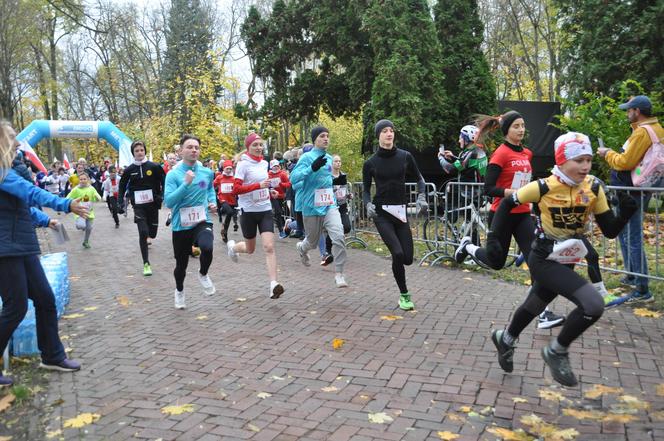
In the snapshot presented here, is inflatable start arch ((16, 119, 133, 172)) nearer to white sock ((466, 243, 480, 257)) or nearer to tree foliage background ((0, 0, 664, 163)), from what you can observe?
tree foliage background ((0, 0, 664, 163))

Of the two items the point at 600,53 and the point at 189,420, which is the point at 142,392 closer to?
the point at 189,420

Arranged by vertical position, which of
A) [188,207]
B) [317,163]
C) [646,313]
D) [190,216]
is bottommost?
[646,313]

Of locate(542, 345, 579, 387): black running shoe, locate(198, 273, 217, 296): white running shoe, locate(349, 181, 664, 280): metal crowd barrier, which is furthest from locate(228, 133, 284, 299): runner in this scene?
locate(542, 345, 579, 387): black running shoe

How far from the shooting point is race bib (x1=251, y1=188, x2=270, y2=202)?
7304 millimetres

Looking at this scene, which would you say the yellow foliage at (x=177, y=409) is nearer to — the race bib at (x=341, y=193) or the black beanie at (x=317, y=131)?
the black beanie at (x=317, y=131)

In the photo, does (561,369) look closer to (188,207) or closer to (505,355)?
(505,355)

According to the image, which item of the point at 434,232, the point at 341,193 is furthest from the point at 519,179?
the point at 341,193

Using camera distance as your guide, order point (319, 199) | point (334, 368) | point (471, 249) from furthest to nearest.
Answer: point (319, 199) < point (471, 249) < point (334, 368)

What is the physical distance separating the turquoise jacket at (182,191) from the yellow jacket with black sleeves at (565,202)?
401 centimetres

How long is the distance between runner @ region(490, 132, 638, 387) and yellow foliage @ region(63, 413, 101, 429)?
3180 millimetres

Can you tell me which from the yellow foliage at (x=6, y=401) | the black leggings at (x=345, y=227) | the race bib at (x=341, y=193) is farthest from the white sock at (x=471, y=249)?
the race bib at (x=341, y=193)

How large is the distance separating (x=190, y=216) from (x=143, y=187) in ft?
11.9

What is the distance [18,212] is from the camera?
14.5 ft

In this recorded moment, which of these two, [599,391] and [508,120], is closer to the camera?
[599,391]
